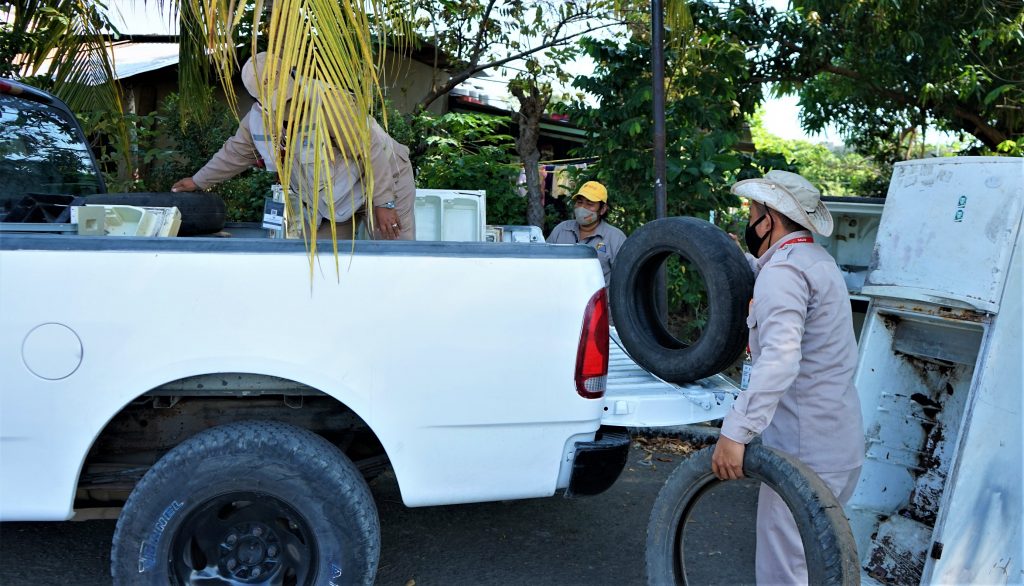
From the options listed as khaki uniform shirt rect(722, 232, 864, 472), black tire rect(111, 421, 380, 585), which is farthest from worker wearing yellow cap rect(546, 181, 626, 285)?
black tire rect(111, 421, 380, 585)

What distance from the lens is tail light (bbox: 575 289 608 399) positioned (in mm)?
3082

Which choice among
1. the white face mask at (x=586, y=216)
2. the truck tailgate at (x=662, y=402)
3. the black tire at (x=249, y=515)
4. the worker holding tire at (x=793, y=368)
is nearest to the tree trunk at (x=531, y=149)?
the white face mask at (x=586, y=216)

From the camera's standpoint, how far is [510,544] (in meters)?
4.23

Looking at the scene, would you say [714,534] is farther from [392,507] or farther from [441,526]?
[392,507]

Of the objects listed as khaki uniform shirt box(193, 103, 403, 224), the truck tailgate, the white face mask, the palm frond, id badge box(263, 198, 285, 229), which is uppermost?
the palm frond

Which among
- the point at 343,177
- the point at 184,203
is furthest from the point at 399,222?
the point at 184,203

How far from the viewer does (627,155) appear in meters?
7.08

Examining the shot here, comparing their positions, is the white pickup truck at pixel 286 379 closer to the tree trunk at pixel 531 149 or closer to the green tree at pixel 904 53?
the tree trunk at pixel 531 149

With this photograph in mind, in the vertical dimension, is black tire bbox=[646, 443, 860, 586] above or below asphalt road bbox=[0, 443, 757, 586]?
above

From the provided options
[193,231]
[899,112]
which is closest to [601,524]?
[193,231]

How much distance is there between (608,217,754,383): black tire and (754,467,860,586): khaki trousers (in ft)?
2.03

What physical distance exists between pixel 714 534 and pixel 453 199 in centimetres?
275

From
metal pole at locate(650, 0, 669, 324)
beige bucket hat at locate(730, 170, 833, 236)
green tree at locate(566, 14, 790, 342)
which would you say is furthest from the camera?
green tree at locate(566, 14, 790, 342)

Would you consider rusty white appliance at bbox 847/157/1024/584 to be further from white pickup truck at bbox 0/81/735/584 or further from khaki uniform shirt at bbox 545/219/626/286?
khaki uniform shirt at bbox 545/219/626/286
